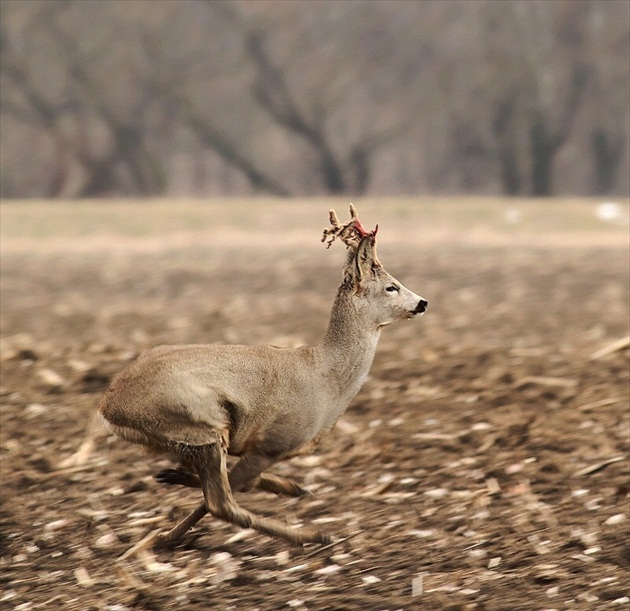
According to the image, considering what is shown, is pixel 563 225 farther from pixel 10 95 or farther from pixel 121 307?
pixel 10 95

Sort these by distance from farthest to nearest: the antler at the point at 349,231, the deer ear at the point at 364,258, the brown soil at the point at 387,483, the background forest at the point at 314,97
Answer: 1. the background forest at the point at 314,97
2. the brown soil at the point at 387,483
3. the deer ear at the point at 364,258
4. the antler at the point at 349,231

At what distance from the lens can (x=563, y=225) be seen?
13359 mm

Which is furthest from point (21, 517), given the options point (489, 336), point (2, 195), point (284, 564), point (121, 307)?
point (2, 195)

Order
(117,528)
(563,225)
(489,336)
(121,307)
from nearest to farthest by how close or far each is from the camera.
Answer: (117,528) < (489,336) < (121,307) < (563,225)

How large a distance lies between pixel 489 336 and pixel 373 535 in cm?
366

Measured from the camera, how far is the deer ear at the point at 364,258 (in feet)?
13.3

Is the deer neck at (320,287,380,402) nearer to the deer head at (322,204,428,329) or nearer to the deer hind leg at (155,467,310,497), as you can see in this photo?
the deer head at (322,204,428,329)

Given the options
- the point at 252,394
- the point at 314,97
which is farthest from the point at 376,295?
the point at 314,97

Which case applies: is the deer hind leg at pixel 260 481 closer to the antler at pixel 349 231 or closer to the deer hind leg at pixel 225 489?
the deer hind leg at pixel 225 489

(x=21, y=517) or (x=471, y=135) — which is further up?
(x=471, y=135)

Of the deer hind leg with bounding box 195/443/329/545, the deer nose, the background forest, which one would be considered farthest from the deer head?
the background forest

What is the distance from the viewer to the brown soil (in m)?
4.17

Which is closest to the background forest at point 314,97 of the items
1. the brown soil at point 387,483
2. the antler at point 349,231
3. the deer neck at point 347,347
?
the brown soil at point 387,483

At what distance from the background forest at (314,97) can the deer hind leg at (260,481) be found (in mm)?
12736
